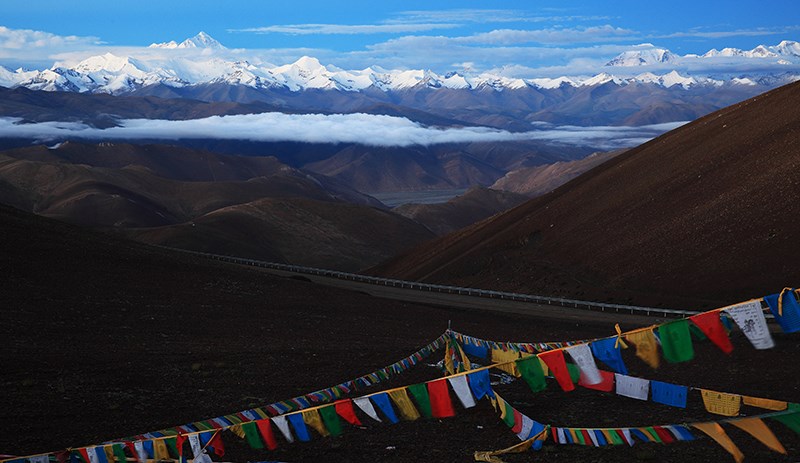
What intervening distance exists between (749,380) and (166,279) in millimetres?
26743

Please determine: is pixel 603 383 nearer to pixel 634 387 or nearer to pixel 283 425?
pixel 634 387

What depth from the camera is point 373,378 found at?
21922 mm

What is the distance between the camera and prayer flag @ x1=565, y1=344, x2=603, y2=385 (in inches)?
539

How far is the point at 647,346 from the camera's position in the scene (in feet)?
42.7

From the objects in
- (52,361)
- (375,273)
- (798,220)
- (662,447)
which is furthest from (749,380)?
(375,273)

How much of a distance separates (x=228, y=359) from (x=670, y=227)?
44.3 metres

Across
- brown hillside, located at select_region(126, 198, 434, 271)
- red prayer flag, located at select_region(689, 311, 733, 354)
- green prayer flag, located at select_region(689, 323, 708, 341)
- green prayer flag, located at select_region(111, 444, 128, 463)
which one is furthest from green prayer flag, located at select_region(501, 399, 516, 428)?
brown hillside, located at select_region(126, 198, 434, 271)

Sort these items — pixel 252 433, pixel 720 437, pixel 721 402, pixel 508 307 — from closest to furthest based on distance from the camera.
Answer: pixel 720 437
pixel 252 433
pixel 721 402
pixel 508 307

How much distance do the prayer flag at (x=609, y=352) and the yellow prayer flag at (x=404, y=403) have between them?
3.07m

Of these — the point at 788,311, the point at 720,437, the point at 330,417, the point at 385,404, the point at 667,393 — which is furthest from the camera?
the point at 667,393

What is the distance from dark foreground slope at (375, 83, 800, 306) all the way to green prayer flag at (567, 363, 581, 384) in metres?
35.9

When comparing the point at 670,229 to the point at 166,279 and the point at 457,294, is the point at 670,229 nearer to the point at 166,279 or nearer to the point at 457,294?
the point at 457,294

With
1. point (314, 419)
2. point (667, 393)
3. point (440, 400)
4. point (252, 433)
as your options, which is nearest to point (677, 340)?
point (440, 400)

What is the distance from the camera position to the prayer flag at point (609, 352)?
1382 cm
